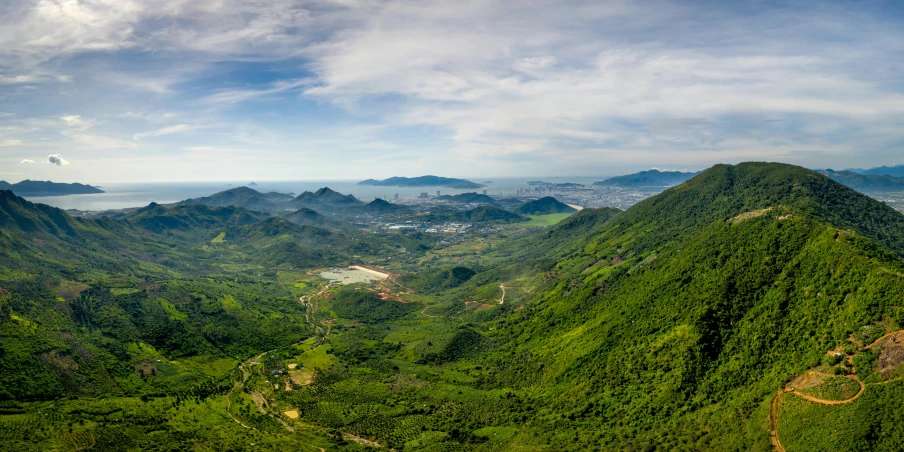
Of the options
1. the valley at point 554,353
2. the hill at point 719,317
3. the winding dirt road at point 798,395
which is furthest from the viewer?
the hill at point 719,317

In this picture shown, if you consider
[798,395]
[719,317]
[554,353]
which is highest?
[719,317]

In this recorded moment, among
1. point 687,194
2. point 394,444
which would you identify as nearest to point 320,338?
point 394,444

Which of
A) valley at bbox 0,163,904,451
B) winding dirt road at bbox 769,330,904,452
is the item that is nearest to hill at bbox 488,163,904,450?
valley at bbox 0,163,904,451

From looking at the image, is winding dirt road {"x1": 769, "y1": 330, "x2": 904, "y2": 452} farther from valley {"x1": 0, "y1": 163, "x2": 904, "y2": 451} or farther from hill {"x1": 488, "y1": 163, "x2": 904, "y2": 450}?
hill {"x1": 488, "y1": 163, "x2": 904, "y2": 450}

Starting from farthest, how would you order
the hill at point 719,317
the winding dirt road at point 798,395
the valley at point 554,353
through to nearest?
the hill at point 719,317
the valley at point 554,353
the winding dirt road at point 798,395

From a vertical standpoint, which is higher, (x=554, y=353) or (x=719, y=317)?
(x=719, y=317)

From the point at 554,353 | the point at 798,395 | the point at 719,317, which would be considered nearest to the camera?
the point at 798,395

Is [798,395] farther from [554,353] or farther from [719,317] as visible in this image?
[554,353]

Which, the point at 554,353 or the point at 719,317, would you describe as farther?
the point at 554,353

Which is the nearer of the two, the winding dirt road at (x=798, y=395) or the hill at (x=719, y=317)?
the winding dirt road at (x=798, y=395)

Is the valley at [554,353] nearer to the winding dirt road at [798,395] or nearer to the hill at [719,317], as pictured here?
the winding dirt road at [798,395]

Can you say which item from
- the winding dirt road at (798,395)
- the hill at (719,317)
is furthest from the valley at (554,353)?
the hill at (719,317)

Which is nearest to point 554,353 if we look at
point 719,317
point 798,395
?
point 719,317
